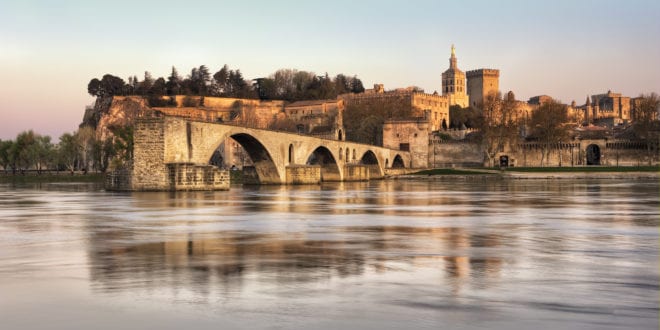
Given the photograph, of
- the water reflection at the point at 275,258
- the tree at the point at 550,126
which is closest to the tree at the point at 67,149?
the tree at the point at 550,126

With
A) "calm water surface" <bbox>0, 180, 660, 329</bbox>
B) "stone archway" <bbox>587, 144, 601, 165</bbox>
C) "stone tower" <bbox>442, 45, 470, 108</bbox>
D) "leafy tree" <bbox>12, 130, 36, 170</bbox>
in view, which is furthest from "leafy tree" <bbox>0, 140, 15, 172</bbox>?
"stone tower" <bbox>442, 45, 470, 108</bbox>

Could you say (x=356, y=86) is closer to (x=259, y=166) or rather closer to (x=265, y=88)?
(x=265, y=88)

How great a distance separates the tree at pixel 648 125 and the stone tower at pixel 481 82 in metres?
76.6

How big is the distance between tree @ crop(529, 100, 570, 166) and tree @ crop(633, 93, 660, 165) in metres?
10.4

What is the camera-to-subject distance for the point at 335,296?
8875mm

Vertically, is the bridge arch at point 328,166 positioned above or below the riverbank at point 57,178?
above

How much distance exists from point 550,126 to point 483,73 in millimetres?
82891

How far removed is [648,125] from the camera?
106 m

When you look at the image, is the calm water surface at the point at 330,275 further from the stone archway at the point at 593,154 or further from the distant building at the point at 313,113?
the distant building at the point at 313,113

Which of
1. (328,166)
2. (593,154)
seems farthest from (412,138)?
(328,166)

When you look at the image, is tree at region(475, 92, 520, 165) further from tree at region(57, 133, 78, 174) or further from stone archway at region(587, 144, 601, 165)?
tree at region(57, 133, 78, 174)

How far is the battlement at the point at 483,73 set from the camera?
624 ft

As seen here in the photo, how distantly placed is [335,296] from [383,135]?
10583cm

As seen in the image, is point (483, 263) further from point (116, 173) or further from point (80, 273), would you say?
point (116, 173)
